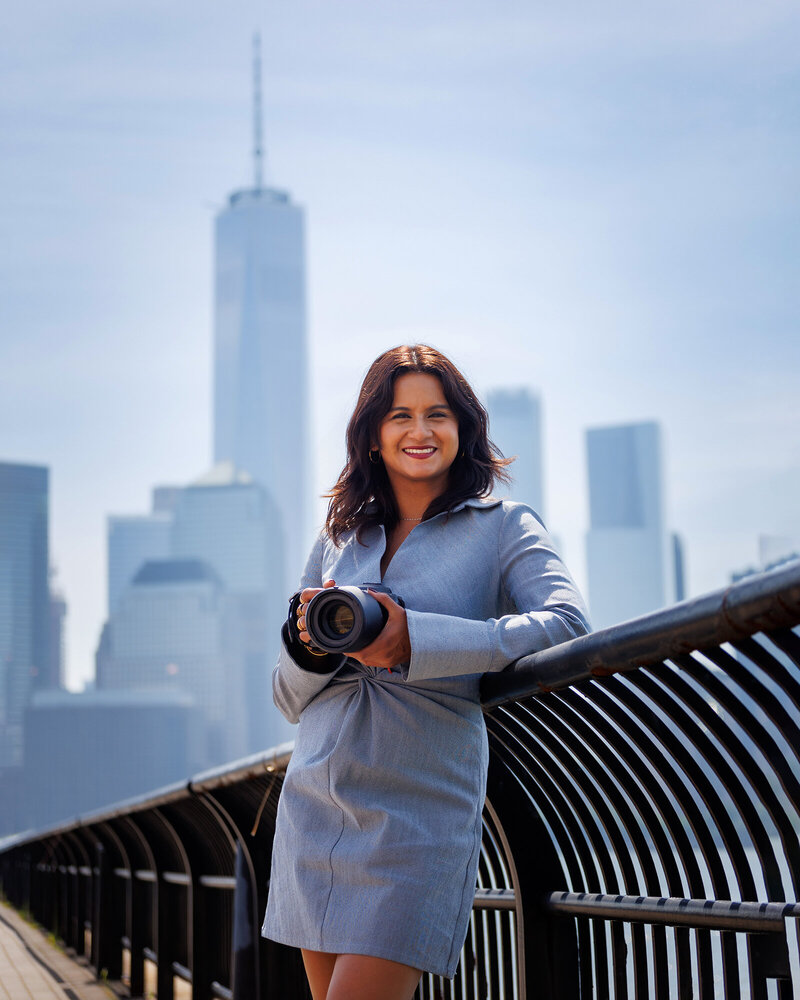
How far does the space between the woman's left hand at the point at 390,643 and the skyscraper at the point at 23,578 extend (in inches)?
7403

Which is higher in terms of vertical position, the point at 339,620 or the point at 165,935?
the point at 339,620

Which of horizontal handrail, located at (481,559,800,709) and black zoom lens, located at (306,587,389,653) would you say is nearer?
Result: horizontal handrail, located at (481,559,800,709)

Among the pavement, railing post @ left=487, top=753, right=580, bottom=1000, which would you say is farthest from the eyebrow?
the pavement

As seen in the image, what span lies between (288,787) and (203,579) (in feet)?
655

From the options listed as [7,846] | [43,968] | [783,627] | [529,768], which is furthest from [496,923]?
[7,846]

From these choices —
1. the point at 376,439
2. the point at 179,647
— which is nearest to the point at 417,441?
the point at 376,439

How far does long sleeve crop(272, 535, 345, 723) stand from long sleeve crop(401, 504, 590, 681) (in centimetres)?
18

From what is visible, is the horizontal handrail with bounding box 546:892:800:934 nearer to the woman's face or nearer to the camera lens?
the camera lens

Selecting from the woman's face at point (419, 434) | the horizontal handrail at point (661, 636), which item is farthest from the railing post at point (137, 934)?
the horizontal handrail at point (661, 636)

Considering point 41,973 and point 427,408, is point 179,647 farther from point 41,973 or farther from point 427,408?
point 427,408

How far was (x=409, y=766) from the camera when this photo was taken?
211 centimetres

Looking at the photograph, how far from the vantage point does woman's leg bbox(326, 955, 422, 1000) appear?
1977 mm

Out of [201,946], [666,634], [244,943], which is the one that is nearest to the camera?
[666,634]

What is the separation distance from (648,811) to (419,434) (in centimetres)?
86
